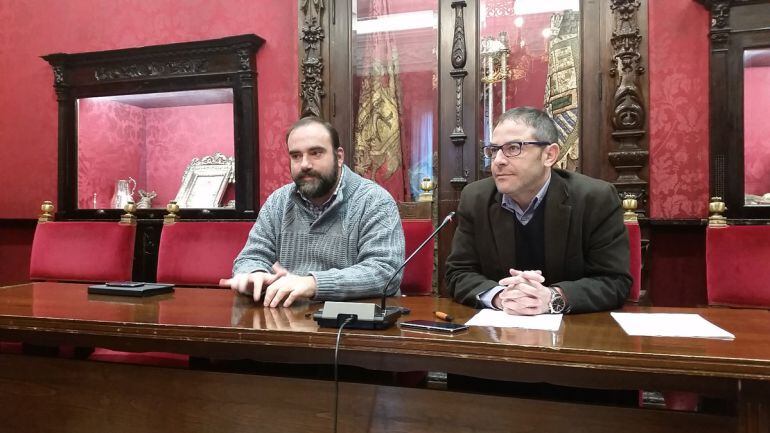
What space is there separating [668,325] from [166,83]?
3320mm

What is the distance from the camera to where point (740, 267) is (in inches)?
65.7

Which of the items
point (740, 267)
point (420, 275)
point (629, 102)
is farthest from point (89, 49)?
point (740, 267)

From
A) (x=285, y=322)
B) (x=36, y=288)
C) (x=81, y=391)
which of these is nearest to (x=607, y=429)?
(x=285, y=322)

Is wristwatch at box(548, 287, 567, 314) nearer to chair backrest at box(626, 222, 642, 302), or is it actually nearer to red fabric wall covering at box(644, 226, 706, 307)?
chair backrest at box(626, 222, 642, 302)

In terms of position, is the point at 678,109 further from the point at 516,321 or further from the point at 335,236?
the point at 516,321

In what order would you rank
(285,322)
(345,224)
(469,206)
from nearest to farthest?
(285,322)
(469,206)
(345,224)

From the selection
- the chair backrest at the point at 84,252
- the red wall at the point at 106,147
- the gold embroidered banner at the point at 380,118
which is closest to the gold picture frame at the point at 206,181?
the red wall at the point at 106,147

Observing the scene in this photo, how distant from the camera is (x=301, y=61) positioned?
336 centimetres

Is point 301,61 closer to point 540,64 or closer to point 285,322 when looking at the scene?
point 540,64

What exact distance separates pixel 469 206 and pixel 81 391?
1.12 metres

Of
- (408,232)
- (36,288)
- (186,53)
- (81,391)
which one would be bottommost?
(81,391)

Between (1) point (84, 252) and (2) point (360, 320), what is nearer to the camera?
(2) point (360, 320)

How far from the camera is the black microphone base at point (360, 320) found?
109cm

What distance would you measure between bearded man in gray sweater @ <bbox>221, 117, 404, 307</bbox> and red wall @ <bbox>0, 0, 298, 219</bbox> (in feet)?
4.89
